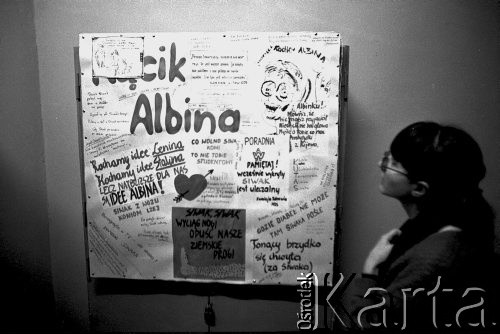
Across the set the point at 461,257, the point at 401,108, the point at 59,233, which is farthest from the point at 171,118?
the point at 461,257

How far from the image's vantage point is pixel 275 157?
5.41 feet

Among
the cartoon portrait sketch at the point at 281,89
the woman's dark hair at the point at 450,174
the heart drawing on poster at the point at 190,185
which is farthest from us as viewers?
the heart drawing on poster at the point at 190,185

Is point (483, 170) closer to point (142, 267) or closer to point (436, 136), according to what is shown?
point (436, 136)

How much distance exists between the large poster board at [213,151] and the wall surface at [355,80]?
0.60ft

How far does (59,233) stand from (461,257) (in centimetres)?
189

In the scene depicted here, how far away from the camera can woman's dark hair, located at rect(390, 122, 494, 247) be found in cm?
145

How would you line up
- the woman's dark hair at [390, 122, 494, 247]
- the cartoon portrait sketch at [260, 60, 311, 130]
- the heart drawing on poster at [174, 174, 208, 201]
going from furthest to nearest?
the heart drawing on poster at [174, 174, 208, 201]
the cartoon portrait sketch at [260, 60, 311, 130]
the woman's dark hair at [390, 122, 494, 247]

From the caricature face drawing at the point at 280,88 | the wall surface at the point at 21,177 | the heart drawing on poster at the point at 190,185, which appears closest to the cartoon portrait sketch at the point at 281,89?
the caricature face drawing at the point at 280,88

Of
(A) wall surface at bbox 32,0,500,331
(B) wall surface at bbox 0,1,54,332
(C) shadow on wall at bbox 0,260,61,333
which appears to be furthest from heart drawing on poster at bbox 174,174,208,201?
(C) shadow on wall at bbox 0,260,61,333

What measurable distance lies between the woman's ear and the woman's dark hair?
0.05ft

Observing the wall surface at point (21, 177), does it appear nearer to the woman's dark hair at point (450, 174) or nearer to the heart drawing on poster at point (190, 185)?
the heart drawing on poster at point (190, 185)

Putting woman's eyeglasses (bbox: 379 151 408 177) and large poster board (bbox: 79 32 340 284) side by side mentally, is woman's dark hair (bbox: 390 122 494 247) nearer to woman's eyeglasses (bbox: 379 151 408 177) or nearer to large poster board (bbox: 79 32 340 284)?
woman's eyeglasses (bbox: 379 151 408 177)

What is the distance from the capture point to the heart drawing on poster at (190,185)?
1690mm

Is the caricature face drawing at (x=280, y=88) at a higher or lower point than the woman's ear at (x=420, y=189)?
higher
